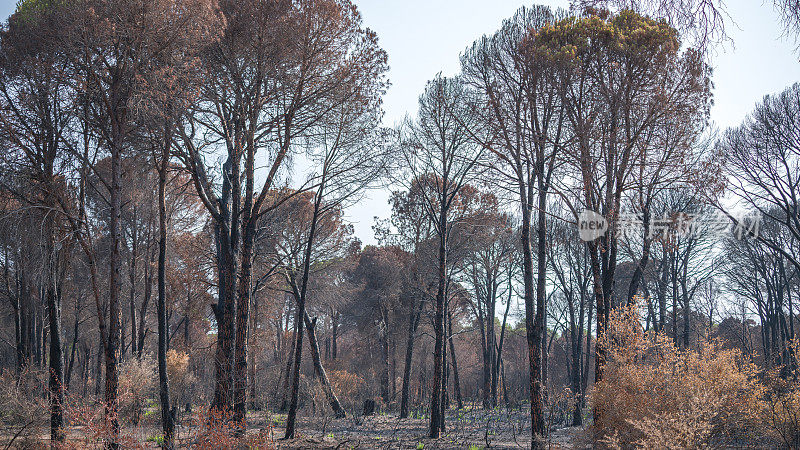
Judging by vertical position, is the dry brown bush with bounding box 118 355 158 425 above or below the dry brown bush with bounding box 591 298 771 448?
below

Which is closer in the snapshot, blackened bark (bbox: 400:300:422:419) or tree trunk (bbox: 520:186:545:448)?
tree trunk (bbox: 520:186:545:448)

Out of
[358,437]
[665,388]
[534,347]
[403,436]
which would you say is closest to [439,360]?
[403,436]

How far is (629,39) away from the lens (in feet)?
28.5

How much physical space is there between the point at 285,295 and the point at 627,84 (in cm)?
2130

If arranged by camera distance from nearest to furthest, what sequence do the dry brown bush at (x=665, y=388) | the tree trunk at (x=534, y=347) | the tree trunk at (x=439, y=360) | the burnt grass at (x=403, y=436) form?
the dry brown bush at (x=665, y=388) → the tree trunk at (x=534, y=347) → the burnt grass at (x=403, y=436) → the tree trunk at (x=439, y=360)

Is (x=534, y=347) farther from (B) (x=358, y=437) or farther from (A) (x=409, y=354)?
(A) (x=409, y=354)

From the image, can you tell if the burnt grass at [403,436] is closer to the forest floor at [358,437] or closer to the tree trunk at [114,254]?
the forest floor at [358,437]

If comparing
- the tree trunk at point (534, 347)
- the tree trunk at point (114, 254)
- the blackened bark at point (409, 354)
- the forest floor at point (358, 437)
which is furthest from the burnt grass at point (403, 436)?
the tree trunk at point (114, 254)

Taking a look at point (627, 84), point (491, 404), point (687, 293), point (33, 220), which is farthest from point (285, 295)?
point (627, 84)

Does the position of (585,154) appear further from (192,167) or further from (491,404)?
(491,404)

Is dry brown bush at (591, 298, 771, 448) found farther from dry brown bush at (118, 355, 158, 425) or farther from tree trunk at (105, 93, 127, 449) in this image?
dry brown bush at (118, 355, 158, 425)

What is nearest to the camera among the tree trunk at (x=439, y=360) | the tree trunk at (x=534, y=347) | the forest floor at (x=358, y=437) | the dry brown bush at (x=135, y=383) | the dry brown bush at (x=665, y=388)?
the dry brown bush at (x=665, y=388)

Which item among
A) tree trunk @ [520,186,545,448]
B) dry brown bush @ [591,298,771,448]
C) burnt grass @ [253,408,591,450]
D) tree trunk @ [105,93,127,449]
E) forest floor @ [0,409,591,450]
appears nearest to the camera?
dry brown bush @ [591,298,771,448]

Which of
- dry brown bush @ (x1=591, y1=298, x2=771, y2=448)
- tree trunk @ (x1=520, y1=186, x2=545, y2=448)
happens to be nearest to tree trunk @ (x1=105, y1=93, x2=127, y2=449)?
tree trunk @ (x1=520, y1=186, x2=545, y2=448)
